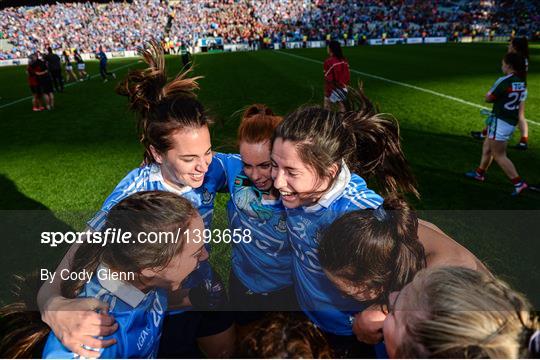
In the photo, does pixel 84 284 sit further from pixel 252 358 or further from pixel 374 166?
pixel 374 166

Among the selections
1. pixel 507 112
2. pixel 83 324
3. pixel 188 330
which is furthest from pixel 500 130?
pixel 83 324

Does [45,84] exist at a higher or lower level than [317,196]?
higher

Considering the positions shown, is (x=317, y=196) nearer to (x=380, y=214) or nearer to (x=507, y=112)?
(x=380, y=214)

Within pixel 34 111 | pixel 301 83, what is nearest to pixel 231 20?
pixel 301 83

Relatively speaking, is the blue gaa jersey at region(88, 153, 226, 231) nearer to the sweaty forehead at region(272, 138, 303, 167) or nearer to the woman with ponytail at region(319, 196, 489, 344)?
the sweaty forehead at region(272, 138, 303, 167)

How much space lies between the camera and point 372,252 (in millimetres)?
1695

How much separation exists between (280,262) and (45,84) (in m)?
11.7

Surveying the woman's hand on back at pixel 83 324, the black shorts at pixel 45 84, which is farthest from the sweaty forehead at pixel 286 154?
the black shorts at pixel 45 84

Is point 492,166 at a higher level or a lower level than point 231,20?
lower

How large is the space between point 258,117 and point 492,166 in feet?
17.3

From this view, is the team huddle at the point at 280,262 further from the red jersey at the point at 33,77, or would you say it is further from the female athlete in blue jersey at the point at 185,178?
the red jersey at the point at 33,77

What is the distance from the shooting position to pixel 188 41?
143 feet

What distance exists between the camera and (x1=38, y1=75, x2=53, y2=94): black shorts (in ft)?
35.3

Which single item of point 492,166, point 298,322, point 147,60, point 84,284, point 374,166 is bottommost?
point 492,166
